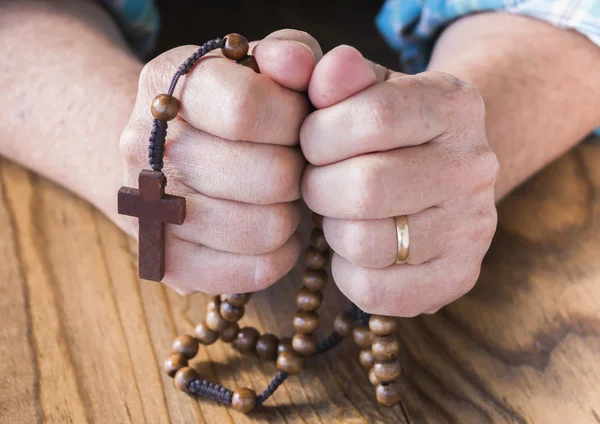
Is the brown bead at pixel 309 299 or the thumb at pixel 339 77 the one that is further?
the brown bead at pixel 309 299

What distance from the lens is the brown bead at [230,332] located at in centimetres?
74

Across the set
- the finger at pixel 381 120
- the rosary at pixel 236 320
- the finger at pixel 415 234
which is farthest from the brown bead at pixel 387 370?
the finger at pixel 381 120

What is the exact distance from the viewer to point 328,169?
62 cm

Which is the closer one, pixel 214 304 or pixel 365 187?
pixel 365 187

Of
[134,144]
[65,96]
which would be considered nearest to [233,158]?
[134,144]

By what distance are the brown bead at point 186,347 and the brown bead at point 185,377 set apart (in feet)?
0.09

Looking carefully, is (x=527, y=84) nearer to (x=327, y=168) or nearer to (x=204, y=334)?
(x=327, y=168)

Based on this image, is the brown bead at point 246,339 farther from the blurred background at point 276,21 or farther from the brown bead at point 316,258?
the blurred background at point 276,21

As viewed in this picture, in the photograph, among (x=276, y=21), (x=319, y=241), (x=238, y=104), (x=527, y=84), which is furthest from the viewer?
(x=276, y=21)

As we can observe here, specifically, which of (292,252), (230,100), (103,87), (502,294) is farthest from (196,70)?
(502,294)

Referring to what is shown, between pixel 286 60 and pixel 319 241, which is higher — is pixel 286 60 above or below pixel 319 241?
above

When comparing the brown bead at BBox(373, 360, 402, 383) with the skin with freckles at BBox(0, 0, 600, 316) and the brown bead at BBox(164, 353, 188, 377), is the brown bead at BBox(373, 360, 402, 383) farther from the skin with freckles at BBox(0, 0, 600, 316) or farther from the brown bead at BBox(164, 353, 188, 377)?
the brown bead at BBox(164, 353, 188, 377)

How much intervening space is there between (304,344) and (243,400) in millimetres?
88

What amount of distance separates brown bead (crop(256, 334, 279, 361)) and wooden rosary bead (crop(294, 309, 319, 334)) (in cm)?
4
